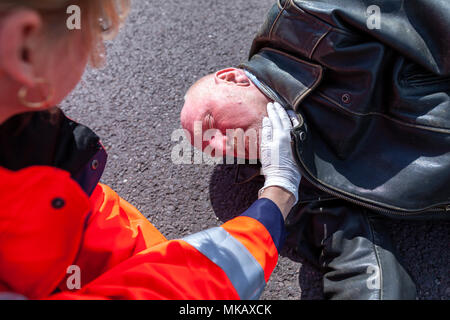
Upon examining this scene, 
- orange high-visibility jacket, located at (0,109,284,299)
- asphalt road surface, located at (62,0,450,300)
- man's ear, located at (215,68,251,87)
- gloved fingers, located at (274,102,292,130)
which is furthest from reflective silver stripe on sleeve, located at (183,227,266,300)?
man's ear, located at (215,68,251,87)

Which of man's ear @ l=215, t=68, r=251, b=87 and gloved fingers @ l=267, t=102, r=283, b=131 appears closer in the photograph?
gloved fingers @ l=267, t=102, r=283, b=131

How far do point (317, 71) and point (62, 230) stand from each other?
3.47ft

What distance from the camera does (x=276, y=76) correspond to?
67.1 inches

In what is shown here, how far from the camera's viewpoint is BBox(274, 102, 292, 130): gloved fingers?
1709 mm

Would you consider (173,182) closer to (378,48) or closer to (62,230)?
(62,230)

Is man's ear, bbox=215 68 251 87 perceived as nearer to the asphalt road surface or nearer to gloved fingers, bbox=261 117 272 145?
gloved fingers, bbox=261 117 272 145

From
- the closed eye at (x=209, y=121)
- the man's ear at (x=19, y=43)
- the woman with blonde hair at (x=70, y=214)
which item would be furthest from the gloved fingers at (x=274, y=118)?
the man's ear at (x=19, y=43)

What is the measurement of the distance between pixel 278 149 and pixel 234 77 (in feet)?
1.29

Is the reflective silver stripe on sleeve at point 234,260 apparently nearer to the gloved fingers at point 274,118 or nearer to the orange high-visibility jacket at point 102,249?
the orange high-visibility jacket at point 102,249

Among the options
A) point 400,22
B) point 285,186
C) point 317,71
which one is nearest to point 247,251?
point 285,186

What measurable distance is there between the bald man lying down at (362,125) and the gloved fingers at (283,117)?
5 centimetres

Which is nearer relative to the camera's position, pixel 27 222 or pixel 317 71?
pixel 27 222

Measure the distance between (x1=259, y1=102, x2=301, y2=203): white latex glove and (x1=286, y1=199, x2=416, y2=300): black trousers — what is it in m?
0.14

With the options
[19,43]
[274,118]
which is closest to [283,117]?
[274,118]
